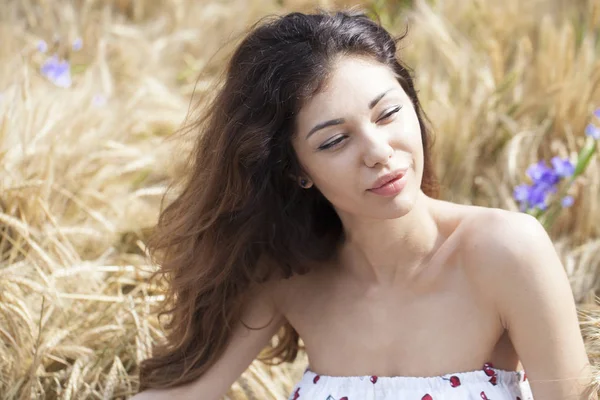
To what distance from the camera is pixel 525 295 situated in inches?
78.4

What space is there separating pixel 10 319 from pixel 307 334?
0.94 m

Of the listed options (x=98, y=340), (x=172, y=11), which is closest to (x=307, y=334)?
(x=98, y=340)

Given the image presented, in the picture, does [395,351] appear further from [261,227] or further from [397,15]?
[397,15]

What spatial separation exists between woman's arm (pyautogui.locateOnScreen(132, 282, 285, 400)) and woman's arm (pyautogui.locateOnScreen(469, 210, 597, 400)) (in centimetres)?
73

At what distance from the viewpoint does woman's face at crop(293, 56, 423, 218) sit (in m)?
2.01

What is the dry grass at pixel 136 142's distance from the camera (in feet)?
9.03

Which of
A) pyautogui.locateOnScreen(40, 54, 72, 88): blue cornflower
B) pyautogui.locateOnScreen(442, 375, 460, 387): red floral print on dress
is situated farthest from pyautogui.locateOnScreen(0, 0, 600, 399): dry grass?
pyautogui.locateOnScreen(442, 375, 460, 387): red floral print on dress

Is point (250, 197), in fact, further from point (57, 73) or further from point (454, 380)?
point (57, 73)

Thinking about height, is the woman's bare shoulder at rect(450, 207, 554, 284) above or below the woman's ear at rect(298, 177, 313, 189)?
below

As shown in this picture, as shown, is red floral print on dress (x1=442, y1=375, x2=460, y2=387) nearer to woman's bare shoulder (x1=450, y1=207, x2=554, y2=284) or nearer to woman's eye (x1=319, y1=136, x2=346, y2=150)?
woman's bare shoulder (x1=450, y1=207, x2=554, y2=284)

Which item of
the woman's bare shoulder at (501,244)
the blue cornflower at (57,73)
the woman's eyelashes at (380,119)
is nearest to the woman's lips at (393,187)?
the woman's eyelashes at (380,119)

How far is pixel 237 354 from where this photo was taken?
247 centimetres

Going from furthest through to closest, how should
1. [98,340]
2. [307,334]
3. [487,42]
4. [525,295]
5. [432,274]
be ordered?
[487,42] < [98,340] < [307,334] < [432,274] < [525,295]

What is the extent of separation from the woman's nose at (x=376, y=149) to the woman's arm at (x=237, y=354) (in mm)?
639
